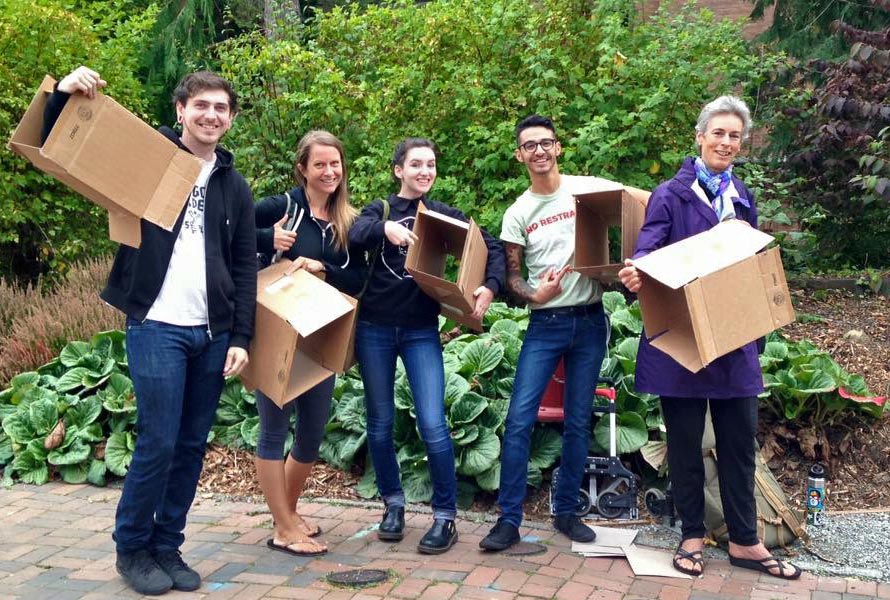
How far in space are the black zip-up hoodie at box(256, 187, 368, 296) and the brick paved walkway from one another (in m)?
1.25

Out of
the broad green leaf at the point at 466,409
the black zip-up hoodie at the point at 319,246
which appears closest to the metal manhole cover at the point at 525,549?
the broad green leaf at the point at 466,409

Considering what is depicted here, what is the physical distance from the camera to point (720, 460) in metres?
4.09

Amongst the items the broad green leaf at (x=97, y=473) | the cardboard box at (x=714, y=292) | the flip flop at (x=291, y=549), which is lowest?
the flip flop at (x=291, y=549)

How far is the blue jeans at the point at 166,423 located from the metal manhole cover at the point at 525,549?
1.47 metres

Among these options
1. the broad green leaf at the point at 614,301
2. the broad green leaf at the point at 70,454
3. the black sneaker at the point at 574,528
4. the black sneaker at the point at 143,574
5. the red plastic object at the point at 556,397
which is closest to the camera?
the black sneaker at the point at 143,574

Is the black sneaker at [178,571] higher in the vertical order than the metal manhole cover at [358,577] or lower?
higher

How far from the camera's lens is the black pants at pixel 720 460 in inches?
158

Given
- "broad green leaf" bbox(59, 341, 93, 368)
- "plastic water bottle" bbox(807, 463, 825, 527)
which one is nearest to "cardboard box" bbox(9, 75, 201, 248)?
"broad green leaf" bbox(59, 341, 93, 368)

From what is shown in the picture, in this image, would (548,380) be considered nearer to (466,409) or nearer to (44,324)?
(466,409)

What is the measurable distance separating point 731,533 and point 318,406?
195 cm

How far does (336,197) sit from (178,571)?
1779mm

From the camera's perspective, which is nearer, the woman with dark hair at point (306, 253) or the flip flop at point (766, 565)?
the flip flop at point (766, 565)

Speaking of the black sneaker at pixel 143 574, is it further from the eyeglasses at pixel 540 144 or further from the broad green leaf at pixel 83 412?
the eyeglasses at pixel 540 144

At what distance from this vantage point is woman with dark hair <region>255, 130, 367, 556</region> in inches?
163
